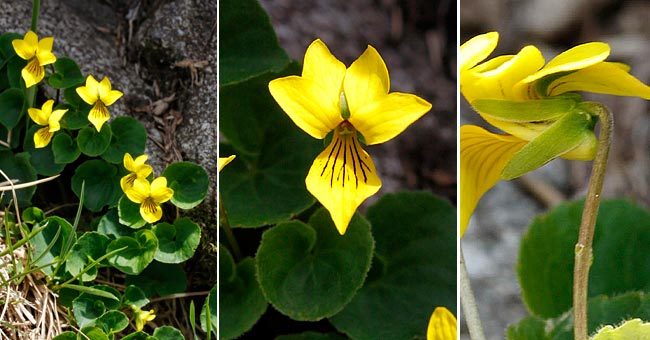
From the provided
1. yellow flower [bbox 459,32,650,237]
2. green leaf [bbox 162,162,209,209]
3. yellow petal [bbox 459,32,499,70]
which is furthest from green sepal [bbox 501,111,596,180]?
green leaf [bbox 162,162,209,209]

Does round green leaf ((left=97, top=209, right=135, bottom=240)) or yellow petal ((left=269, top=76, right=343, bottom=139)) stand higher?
yellow petal ((left=269, top=76, right=343, bottom=139))

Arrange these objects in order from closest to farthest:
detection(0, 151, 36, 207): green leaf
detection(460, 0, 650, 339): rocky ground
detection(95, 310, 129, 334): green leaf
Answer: detection(460, 0, 650, 339): rocky ground, detection(95, 310, 129, 334): green leaf, detection(0, 151, 36, 207): green leaf

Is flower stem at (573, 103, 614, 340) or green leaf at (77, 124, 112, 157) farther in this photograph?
green leaf at (77, 124, 112, 157)

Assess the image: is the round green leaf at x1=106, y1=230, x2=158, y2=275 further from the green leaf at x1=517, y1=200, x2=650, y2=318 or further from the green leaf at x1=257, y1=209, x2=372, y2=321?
the green leaf at x1=517, y1=200, x2=650, y2=318

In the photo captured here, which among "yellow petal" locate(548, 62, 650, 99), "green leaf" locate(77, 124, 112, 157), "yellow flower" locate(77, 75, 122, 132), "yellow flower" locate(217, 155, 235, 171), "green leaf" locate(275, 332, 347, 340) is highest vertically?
"yellow petal" locate(548, 62, 650, 99)

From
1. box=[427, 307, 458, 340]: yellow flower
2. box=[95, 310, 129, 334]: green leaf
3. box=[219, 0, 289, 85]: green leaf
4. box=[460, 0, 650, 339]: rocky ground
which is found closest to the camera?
box=[460, 0, 650, 339]: rocky ground

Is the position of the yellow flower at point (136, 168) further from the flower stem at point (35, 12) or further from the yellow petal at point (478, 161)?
the yellow petal at point (478, 161)

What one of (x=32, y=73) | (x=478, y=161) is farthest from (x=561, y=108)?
(x=32, y=73)

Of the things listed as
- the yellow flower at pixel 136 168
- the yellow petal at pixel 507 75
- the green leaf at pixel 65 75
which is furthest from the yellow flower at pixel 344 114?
the green leaf at pixel 65 75
